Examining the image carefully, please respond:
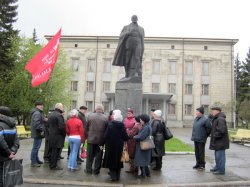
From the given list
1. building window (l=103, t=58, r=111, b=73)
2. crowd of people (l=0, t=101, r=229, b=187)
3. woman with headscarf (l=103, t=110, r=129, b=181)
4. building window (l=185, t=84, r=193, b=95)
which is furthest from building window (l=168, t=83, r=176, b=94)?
woman with headscarf (l=103, t=110, r=129, b=181)

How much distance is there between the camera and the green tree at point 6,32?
32625 mm

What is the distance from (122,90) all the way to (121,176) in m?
4.49

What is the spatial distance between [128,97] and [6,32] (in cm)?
2471

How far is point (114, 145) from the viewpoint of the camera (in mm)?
8539

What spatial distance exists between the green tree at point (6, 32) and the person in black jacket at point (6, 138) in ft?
90.7

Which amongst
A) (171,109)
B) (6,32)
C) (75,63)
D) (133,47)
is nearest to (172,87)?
(171,109)

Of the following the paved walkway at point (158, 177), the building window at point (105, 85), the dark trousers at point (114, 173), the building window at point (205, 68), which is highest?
the building window at point (205, 68)

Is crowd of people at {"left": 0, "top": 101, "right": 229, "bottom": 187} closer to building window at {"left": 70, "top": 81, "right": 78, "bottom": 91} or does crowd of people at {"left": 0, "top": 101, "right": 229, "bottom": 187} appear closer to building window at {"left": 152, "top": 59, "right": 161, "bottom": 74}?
building window at {"left": 152, "top": 59, "right": 161, "bottom": 74}

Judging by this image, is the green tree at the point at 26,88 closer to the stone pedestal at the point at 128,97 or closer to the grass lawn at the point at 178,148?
the grass lawn at the point at 178,148

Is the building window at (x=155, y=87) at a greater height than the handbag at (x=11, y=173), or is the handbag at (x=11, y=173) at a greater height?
the building window at (x=155, y=87)

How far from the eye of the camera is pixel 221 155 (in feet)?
31.9

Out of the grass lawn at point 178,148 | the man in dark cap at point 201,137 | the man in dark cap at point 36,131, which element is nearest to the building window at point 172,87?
the grass lawn at point 178,148

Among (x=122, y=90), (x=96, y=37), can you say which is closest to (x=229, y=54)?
(x=96, y=37)

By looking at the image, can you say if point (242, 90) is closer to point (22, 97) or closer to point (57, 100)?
point (57, 100)
